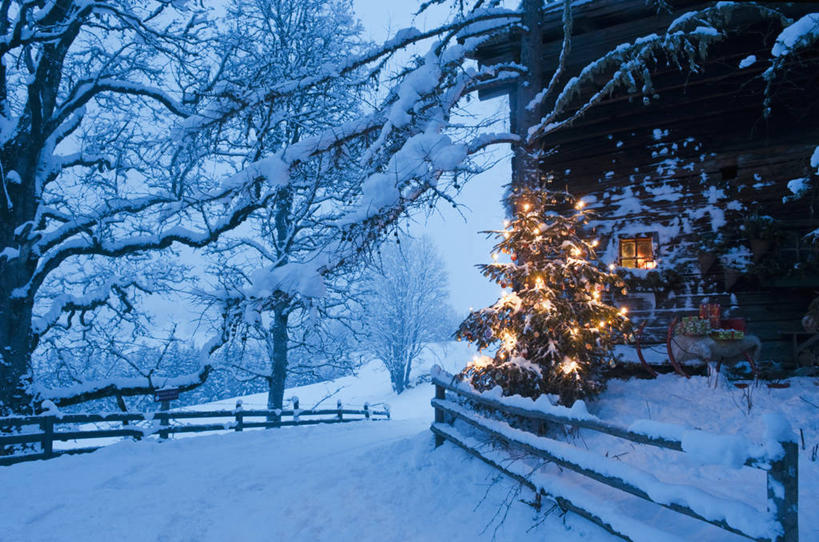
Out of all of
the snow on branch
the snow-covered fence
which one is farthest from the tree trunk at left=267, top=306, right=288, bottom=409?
the snow on branch

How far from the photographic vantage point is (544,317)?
19.2ft

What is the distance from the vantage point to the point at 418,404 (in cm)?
2477

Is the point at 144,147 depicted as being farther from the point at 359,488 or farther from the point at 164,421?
the point at 359,488

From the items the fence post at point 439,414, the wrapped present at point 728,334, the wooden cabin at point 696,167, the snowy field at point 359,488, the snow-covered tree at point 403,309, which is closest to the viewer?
the snowy field at point 359,488

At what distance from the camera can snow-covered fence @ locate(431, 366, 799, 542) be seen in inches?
94.9

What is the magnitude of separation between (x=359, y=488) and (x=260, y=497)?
1252 mm

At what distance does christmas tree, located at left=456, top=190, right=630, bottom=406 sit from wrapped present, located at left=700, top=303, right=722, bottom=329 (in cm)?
218

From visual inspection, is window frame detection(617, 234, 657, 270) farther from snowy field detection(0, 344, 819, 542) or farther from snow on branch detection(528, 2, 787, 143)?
snow on branch detection(528, 2, 787, 143)

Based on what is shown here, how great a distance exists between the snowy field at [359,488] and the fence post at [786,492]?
0.85 metres

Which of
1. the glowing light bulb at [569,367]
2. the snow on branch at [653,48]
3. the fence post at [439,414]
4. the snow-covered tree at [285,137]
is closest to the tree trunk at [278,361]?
the snow-covered tree at [285,137]

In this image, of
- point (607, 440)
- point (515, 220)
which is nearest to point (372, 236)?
point (515, 220)

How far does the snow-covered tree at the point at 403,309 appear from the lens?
26172mm

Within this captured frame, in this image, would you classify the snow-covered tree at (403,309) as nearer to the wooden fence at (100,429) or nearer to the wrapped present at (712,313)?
the wooden fence at (100,429)

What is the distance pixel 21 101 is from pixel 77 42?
5.68 feet
